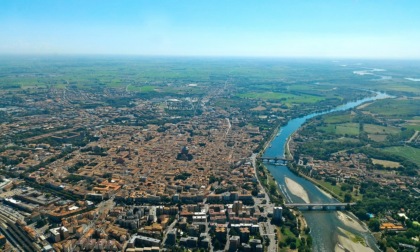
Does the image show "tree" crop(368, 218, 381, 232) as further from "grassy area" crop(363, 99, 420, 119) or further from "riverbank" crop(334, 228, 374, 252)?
"grassy area" crop(363, 99, 420, 119)

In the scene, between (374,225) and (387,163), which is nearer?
(374,225)

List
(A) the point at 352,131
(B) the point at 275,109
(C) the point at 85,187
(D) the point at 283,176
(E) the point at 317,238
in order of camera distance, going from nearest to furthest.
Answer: (E) the point at 317,238 → (C) the point at 85,187 → (D) the point at 283,176 → (A) the point at 352,131 → (B) the point at 275,109

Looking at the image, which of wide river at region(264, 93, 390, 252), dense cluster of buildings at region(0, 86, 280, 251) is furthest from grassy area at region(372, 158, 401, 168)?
dense cluster of buildings at region(0, 86, 280, 251)

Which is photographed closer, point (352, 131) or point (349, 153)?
point (349, 153)

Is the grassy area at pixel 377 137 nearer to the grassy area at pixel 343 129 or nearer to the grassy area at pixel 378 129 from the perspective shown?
the grassy area at pixel 378 129

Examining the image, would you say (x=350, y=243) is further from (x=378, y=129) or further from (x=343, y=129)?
(x=378, y=129)

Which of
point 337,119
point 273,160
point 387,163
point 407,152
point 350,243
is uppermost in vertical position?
point 273,160

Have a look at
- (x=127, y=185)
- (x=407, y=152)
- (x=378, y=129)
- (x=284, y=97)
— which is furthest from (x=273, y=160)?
(x=284, y=97)

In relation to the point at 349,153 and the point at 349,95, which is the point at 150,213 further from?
the point at 349,95

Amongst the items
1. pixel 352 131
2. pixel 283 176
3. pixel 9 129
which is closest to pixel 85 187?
pixel 283 176
